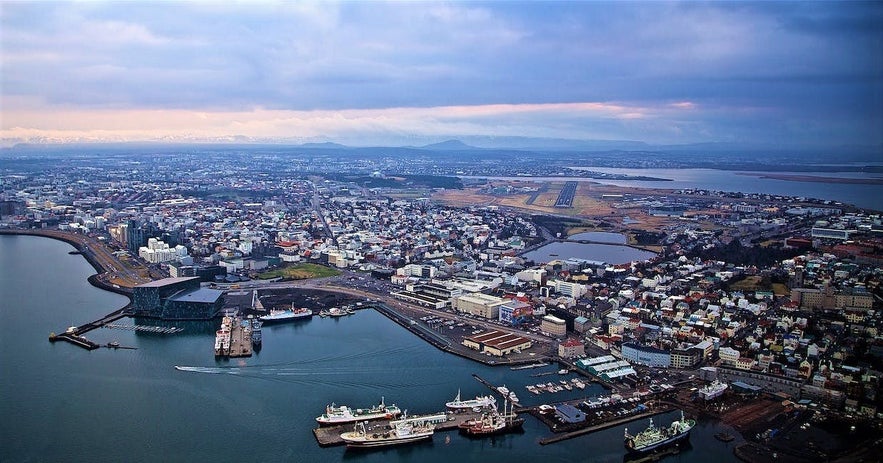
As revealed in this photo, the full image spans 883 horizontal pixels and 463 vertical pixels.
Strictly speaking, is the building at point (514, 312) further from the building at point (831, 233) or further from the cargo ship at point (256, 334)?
the building at point (831, 233)

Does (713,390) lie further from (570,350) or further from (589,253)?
(589,253)

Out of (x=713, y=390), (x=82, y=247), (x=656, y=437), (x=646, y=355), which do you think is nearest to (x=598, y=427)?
(x=656, y=437)

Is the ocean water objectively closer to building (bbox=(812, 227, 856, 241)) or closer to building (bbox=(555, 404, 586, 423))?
building (bbox=(812, 227, 856, 241))

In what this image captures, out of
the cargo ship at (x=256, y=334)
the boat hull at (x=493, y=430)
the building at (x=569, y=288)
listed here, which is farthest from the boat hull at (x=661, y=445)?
the building at (x=569, y=288)

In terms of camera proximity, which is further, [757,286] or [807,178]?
[807,178]

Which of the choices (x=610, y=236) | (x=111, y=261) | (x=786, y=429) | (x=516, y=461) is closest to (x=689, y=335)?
(x=786, y=429)

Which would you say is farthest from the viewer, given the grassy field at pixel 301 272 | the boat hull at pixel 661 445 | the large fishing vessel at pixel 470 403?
the grassy field at pixel 301 272

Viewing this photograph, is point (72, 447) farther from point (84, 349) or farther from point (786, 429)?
point (786, 429)
